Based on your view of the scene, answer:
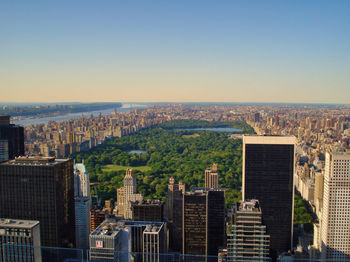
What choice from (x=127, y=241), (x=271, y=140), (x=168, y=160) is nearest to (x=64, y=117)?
(x=168, y=160)

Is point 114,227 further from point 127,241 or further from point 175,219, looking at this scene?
point 175,219

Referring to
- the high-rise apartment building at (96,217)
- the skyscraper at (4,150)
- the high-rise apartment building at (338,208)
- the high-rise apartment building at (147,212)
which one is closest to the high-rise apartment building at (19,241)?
the high-rise apartment building at (147,212)

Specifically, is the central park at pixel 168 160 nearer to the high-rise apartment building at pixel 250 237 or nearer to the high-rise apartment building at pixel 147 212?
the high-rise apartment building at pixel 147 212

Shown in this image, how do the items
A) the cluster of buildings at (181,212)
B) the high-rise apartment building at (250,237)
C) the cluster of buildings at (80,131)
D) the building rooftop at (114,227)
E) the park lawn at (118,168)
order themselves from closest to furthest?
1. the high-rise apartment building at (250,237)
2. the cluster of buildings at (181,212)
3. the building rooftop at (114,227)
4. the cluster of buildings at (80,131)
5. the park lawn at (118,168)

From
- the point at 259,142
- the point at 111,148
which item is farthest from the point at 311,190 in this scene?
the point at 111,148

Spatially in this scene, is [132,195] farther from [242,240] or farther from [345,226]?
[242,240]

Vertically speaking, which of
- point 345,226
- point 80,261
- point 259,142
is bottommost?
point 345,226
